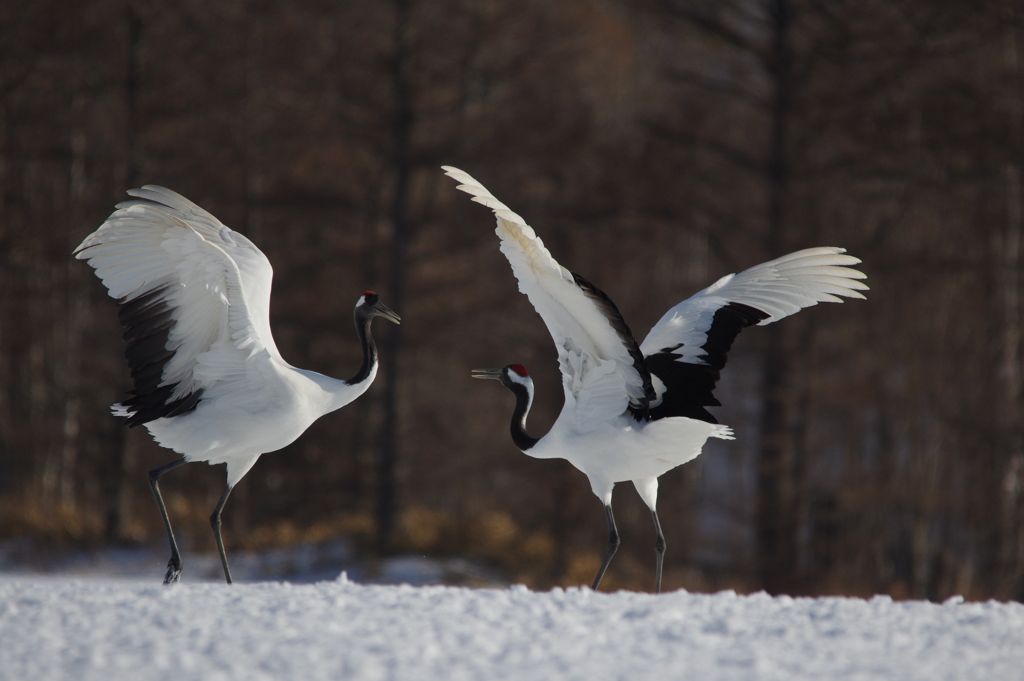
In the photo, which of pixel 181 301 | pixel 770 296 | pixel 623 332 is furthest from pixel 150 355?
pixel 770 296

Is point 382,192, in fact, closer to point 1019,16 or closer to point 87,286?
point 87,286

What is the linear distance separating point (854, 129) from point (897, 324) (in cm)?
265

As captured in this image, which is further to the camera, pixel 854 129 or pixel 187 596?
pixel 854 129

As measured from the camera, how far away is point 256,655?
355cm

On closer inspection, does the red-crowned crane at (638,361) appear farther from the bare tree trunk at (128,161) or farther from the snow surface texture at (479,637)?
the bare tree trunk at (128,161)

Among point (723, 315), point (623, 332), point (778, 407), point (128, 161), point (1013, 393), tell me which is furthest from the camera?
point (128, 161)

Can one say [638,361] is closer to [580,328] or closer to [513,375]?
[580,328]

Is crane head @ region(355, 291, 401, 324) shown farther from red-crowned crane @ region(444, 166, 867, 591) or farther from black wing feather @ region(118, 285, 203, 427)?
black wing feather @ region(118, 285, 203, 427)

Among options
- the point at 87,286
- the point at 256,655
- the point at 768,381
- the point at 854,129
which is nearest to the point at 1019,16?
the point at 854,129

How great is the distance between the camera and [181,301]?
563cm

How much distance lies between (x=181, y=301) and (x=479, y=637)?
115 inches

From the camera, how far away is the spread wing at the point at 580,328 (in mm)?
4930

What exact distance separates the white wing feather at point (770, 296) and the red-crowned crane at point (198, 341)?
2.12 metres

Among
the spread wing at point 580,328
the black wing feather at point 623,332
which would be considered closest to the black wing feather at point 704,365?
the black wing feather at point 623,332
